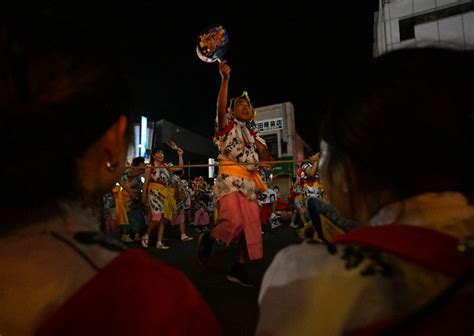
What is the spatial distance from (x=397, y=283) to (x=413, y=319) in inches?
2.1

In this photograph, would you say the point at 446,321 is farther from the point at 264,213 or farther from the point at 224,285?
the point at 264,213

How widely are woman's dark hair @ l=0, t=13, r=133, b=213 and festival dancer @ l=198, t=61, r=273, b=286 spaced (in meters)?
2.24

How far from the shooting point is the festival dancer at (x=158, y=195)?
18.0ft

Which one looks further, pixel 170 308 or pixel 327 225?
pixel 327 225

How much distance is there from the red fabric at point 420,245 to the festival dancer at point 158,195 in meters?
5.14

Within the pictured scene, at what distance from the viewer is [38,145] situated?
1.81 feet

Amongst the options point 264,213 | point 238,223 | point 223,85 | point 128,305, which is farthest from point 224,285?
point 264,213

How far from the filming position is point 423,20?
8.37m

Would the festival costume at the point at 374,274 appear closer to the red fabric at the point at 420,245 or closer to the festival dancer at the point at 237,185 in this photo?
the red fabric at the point at 420,245

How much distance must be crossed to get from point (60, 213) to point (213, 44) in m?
2.85

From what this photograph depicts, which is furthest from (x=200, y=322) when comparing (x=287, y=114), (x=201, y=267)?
(x=287, y=114)

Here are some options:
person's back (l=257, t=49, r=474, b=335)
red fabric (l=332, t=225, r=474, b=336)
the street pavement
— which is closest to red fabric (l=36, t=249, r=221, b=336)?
person's back (l=257, t=49, r=474, b=335)

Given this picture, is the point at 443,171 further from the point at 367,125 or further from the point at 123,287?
the point at 123,287

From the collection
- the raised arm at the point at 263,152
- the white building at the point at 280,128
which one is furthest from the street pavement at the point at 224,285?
the white building at the point at 280,128
